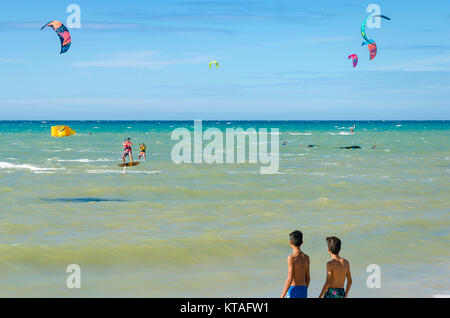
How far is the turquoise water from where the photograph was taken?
32.7 ft

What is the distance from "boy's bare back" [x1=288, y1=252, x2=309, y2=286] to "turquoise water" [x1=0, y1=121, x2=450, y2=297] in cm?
287

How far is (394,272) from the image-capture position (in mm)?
10484

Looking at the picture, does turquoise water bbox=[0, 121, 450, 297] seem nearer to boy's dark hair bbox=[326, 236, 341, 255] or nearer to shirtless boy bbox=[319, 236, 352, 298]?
shirtless boy bbox=[319, 236, 352, 298]

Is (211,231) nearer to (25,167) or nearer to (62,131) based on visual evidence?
(62,131)

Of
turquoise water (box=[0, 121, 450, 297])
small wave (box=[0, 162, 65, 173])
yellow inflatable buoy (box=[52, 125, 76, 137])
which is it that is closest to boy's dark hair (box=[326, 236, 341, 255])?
turquoise water (box=[0, 121, 450, 297])

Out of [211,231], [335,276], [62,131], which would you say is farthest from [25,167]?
[335,276]

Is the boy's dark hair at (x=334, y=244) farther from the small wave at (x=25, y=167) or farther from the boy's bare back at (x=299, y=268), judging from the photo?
the small wave at (x=25, y=167)

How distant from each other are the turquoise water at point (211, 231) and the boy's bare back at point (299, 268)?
2868 mm

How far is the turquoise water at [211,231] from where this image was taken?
32.7 ft

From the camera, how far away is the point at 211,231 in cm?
1398

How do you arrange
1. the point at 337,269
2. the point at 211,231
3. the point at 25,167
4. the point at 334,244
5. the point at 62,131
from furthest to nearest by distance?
the point at 25,167 < the point at 62,131 < the point at 211,231 < the point at 337,269 < the point at 334,244

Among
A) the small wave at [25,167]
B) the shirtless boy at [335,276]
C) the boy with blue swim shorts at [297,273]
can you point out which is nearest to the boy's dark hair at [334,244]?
the shirtless boy at [335,276]

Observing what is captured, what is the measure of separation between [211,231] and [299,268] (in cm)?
762
